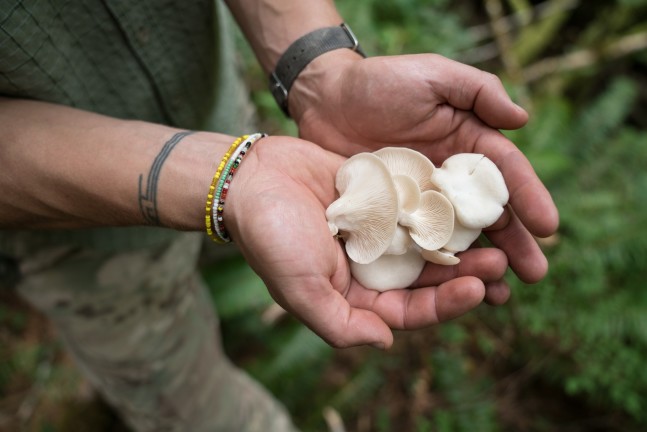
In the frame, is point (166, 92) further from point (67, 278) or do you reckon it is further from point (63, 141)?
point (67, 278)

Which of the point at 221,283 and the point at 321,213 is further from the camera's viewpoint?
the point at 221,283

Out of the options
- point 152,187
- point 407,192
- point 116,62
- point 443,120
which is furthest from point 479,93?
point 116,62

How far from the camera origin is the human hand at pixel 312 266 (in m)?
1.47

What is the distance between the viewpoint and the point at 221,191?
1.58 metres

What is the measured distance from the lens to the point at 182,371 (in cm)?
263

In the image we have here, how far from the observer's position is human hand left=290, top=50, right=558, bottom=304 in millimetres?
1677

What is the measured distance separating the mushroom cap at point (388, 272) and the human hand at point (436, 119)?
201mm

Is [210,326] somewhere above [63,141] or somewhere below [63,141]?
below

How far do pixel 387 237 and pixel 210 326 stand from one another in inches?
66.6

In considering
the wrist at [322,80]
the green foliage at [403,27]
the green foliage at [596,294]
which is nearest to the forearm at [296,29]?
the wrist at [322,80]

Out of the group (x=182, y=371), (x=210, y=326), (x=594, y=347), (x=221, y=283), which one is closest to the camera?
(x=182, y=371)

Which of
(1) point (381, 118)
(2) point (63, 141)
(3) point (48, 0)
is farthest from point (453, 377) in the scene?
(3) point (48, 0)

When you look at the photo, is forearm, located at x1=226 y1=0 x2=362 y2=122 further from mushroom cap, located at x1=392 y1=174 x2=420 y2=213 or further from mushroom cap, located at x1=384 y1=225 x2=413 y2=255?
mushroom cap, located at x1=384 y1=225 x2=413 y2=255

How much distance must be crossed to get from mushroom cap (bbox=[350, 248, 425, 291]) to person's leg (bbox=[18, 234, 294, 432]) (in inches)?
42.7
